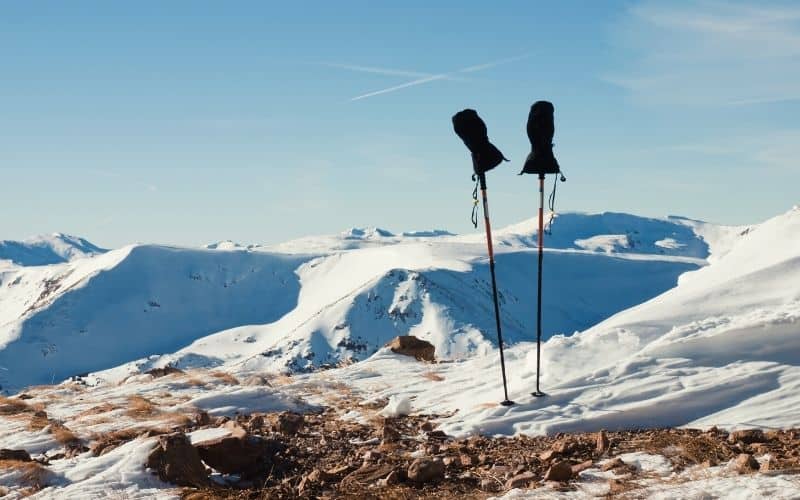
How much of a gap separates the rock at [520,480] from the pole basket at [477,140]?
15.5 feet

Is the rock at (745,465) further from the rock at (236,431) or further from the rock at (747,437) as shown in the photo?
the rock at (236,431)

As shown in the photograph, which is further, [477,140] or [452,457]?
[477,140]

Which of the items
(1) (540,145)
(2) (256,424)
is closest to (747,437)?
(1) (540,145)

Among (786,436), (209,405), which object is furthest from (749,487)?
(209,405)

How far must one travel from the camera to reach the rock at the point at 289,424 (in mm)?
10078

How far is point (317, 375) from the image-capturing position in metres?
17.1

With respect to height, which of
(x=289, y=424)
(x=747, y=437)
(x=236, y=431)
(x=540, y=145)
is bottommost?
(x=289, y=424)

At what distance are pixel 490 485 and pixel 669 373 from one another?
439 centimetres

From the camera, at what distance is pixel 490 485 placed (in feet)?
22.3

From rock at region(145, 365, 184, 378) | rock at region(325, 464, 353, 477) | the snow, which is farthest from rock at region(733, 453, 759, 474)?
rock at region(145, 365, 184, 378)

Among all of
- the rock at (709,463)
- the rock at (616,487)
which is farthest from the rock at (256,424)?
the rock at (709,463)

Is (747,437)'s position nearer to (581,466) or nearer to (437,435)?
(581,466)

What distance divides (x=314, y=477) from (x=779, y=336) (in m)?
6.99

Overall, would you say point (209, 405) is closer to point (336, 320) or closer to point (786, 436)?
point (786, 436)
